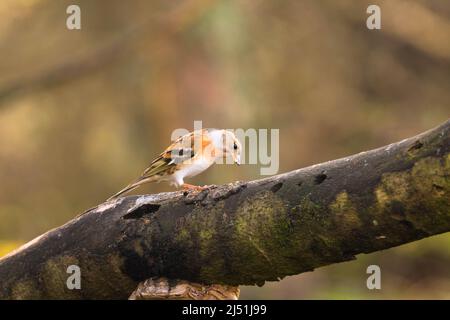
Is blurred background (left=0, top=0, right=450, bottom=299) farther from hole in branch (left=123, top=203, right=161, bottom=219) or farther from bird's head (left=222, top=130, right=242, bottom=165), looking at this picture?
hole in branch (left=123, top=203, right=161, bottom=219)

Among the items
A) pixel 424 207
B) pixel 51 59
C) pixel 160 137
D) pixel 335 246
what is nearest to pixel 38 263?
pixel 335 246

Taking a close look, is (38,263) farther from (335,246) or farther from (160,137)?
(160,137)

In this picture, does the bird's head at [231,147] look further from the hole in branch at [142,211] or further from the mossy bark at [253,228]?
the hole in branch at [142,211]

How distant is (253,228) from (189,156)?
2.43m

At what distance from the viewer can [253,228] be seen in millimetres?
3725

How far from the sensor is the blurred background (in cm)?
1105

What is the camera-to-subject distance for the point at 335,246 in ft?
11.5

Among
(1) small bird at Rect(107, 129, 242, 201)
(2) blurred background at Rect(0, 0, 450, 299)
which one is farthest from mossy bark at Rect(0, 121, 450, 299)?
(2) blurred background at Rect(0, 0, 450, 299)

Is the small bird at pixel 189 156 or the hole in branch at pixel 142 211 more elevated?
the small bird at pixel 189 156

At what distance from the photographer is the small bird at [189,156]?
6.04m

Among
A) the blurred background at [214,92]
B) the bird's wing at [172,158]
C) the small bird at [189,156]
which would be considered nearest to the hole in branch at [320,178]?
the small bird at [189,156]

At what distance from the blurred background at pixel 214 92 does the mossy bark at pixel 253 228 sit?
19.8 ft

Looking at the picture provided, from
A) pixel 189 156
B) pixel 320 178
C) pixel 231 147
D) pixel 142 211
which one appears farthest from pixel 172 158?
pixel 320 178
